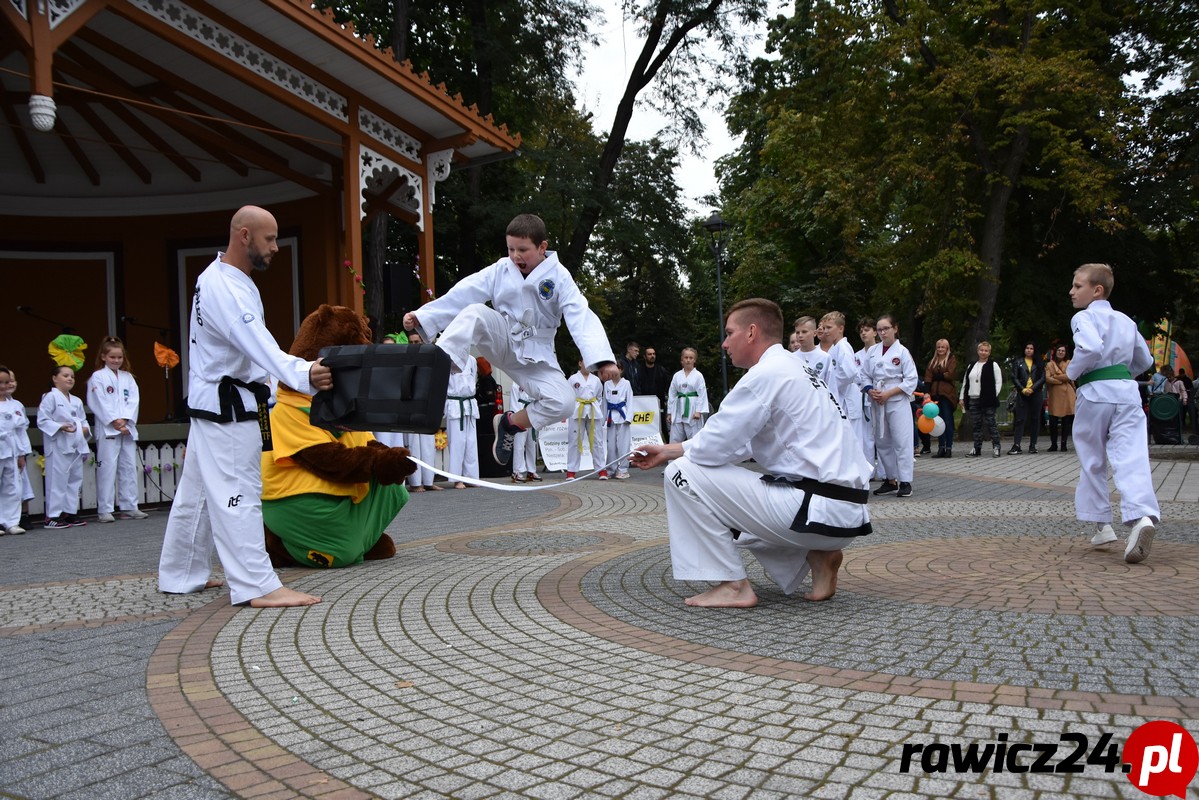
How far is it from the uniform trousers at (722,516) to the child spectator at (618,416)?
37.1 feet

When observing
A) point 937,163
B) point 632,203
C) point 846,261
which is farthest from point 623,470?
point 846,261

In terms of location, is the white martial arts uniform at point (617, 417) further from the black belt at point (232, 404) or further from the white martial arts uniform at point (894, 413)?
the black belt at point (232, 404)

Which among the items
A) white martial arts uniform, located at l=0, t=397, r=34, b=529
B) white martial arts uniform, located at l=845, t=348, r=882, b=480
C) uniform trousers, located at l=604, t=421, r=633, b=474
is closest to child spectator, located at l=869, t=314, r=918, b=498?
white martial arts uniform, located at l=845, t=348, r=882, b=480

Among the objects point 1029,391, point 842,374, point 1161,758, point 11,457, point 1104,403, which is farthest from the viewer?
point 1029,391

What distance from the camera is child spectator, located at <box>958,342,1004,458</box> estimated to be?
702 inches

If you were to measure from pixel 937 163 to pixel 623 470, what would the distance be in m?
12.0

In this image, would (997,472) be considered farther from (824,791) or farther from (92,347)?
(92,347)

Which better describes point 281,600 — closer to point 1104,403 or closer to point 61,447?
point 1104,403

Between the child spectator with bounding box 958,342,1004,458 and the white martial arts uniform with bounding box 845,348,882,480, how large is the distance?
6268mm

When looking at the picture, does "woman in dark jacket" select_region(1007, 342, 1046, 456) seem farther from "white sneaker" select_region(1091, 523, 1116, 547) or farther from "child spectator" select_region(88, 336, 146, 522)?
"child spectator" select_region(88, 336, 146, 522)

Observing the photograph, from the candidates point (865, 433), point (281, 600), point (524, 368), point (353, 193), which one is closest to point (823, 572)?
point (524, 368)

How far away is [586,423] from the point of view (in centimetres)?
1645

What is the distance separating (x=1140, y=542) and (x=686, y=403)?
11119 millimetres

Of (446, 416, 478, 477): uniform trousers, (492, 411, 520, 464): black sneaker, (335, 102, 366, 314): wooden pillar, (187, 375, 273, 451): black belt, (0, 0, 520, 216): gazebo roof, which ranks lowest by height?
(446, 416, 478, 477): uniform trousers
